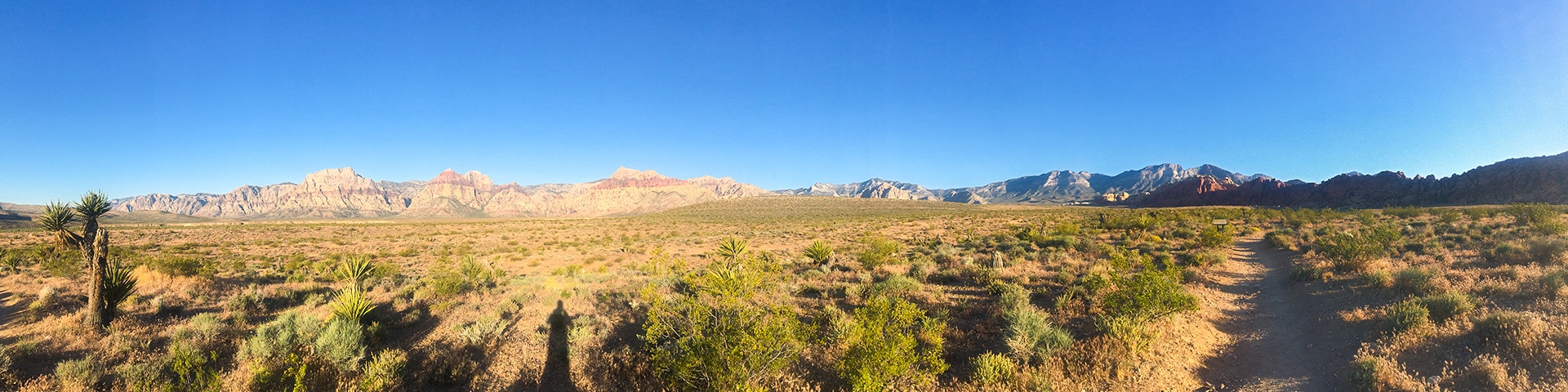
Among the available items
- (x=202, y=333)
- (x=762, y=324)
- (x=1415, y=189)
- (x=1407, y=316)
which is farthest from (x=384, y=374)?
(x=1415, y=189)

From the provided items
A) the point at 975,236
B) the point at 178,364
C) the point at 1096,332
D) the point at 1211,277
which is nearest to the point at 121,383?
the point at 178,364

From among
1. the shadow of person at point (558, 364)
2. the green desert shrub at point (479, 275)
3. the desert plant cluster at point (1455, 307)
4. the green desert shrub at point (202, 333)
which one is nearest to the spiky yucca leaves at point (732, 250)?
the green desert shrub at point (479, 275)

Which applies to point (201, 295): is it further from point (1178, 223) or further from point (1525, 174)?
point (1525, 174)

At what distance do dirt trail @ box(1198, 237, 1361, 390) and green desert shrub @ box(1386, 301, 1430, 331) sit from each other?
1.65ft

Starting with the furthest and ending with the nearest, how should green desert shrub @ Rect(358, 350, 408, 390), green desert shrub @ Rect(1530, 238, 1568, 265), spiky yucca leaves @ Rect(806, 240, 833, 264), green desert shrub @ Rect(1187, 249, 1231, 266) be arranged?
spiky yucca leaves @ Rect(806, 240, 833, 264), green desert shrub @ Rect(1187, 249, 1231, 266), green desert shrub @ Rect(1530, 238, 1568, 265), green desert shrub @ Rect(358, 350, 408, 390)

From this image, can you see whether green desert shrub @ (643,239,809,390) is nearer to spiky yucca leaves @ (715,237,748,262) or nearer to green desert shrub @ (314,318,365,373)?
green desert shrub @ (314,318,365,373)

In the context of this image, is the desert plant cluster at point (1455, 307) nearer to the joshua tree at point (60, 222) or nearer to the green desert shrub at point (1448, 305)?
the green desert shrub at point (1448, 305)

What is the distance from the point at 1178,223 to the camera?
2919 centimetres

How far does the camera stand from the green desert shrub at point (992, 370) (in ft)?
21.6

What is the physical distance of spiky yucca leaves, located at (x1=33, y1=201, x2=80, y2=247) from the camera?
9180 millimetres

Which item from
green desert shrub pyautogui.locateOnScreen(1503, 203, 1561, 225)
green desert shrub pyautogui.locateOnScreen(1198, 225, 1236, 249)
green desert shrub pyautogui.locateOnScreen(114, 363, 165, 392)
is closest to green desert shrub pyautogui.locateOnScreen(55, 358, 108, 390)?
green desert shrub pyautogui.locateOnScreen(114, 363, 165, 392)

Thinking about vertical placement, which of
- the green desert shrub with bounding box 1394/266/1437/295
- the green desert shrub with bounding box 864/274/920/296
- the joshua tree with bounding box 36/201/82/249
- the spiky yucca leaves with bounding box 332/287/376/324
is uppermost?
the joshua tree with bounding box 36/201/82/249

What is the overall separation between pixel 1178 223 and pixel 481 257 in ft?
132

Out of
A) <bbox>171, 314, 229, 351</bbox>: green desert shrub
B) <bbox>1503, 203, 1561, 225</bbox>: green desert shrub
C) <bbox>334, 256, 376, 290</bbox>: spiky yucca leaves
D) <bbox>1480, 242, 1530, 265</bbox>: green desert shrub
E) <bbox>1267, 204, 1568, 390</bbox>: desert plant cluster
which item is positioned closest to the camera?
<bbox>1267, 204, 1568, 390</bbox>: desert plant cluster
